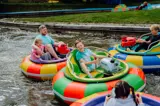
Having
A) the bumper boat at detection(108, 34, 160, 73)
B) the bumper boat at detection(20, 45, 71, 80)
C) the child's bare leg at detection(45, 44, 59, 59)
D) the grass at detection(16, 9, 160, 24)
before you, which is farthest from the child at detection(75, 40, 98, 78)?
the grass at detection(16, 9, 160, 24)

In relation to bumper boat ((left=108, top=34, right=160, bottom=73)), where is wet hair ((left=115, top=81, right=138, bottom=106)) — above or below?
above

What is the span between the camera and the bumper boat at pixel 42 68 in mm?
8232

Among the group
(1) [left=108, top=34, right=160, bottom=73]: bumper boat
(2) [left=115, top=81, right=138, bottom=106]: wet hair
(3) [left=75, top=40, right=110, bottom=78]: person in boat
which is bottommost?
(1) [left=108, top=34, right=160, bottom=73]: bumper boat

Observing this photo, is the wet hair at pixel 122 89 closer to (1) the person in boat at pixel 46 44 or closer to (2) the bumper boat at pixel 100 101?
(2) the bumper boat at pixel 100 101

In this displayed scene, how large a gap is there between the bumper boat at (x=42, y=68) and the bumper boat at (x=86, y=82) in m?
1.03

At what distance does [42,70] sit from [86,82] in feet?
7.45

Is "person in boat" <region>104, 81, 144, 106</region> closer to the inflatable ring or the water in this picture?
the water

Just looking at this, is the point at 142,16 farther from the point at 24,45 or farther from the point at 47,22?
the point at 24,45

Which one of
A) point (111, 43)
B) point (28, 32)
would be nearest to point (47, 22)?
point (28, 32)

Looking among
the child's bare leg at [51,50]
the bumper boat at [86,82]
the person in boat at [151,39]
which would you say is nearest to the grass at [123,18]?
the person in boat at [151,39]

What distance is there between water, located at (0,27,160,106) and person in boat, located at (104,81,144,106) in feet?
8.18

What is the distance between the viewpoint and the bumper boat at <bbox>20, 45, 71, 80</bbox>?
8232 mm

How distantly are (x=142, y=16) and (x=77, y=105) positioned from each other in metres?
13.3

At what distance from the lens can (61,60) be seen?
8.49m
